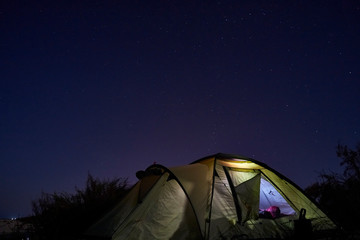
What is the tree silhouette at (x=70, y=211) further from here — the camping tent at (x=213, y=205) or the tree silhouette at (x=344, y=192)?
the tree silhouette at (x=344, y=192)

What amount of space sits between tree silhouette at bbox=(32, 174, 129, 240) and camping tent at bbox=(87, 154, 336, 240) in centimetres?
113

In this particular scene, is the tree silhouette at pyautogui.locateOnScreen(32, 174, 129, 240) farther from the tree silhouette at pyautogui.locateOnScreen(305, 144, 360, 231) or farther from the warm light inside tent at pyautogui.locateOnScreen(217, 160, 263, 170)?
the tree silhouette at pyautogui.locateOnScreen(305, 144, 360, 231)

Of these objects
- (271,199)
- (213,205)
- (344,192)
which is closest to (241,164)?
(271,199)

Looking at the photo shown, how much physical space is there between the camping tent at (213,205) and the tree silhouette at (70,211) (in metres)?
1.13

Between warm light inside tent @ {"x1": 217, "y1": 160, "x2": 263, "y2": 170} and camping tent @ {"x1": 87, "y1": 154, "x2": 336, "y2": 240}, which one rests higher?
warm light inside tent @ {"x1": 217, "y1": 160, "x2": 263, "y2": 170}

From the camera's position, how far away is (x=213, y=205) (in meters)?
5.36

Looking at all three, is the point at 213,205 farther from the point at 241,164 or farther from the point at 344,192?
the point at 344,192

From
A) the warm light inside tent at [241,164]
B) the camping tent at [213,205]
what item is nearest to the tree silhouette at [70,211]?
the camping tent at [213,205]

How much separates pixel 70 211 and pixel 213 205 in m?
4.52

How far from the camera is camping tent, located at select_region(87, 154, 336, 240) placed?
16.7 feet

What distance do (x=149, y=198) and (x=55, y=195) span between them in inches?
151

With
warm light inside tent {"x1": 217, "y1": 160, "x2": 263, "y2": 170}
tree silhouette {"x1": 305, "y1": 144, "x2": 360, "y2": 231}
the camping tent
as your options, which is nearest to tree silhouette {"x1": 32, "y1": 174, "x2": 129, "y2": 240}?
the camping tent

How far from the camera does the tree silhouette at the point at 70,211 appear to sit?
6660 millimetres

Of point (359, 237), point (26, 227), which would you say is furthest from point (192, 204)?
point (26, 227)
